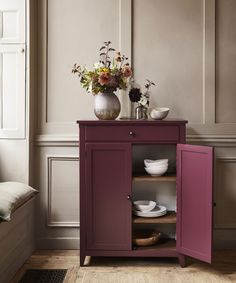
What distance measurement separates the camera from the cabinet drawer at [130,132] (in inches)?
128

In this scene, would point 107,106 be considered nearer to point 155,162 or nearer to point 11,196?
point 155,162

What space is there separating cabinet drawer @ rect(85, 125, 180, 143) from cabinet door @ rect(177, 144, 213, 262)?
0.16 m

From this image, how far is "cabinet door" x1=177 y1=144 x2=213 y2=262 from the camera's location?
120 inches

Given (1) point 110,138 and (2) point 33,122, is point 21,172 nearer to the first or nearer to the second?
(2) point 33,122

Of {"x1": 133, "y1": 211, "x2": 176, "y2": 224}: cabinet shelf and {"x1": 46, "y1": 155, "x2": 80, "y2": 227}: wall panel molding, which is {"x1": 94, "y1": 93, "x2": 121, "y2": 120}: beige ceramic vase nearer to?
{"x1": 46, "y1": 155, "x2": 80, "y2": 227}: wall panel molding

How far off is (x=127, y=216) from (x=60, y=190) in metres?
0.74

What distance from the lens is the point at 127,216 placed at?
3301mm

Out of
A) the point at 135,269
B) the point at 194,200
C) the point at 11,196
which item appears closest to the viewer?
the point at 11,196

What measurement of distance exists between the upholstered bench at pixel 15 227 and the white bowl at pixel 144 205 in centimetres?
82

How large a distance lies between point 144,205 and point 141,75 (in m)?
1.09

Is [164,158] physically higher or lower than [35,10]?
lower

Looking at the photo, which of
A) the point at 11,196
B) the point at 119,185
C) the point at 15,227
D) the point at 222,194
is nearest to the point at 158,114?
the point at 119,185

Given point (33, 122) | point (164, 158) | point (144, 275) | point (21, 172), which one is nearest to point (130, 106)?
point (164, 158)

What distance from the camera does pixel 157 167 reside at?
338 cm
